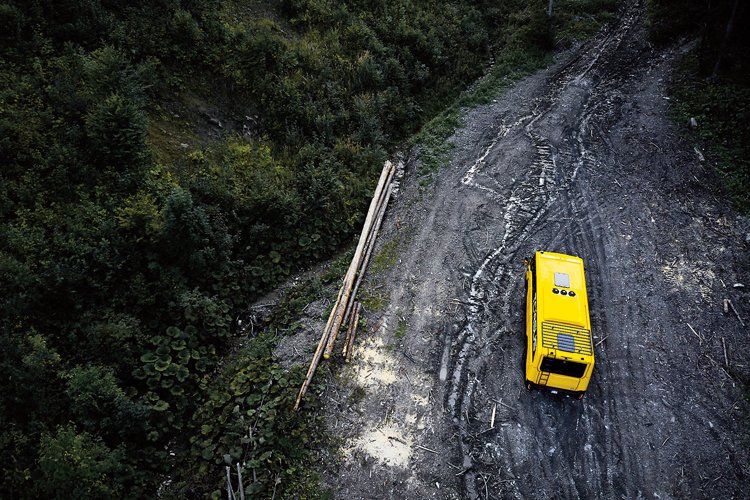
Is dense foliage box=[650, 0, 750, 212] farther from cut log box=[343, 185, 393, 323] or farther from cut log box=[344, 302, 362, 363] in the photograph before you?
cut log box=[344, 302, 362, 363]

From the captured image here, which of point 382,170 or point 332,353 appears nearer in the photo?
point 332,353

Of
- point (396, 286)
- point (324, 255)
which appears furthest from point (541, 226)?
point (324, 255)

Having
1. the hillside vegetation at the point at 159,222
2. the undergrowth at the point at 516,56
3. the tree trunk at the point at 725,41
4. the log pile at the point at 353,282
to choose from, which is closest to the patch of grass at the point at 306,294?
the log pile at the point at 353,282

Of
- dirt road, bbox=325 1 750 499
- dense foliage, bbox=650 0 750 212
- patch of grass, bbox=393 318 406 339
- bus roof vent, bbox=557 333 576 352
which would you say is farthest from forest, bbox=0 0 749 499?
bus roof vent, bbox=557 333 576 352

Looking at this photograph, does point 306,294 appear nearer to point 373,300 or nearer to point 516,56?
point 373,300

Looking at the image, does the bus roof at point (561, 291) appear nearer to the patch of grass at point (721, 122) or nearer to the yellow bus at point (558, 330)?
the yellow bus at point (558, 330)

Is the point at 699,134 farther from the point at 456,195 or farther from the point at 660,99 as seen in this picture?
the point at 456,195
